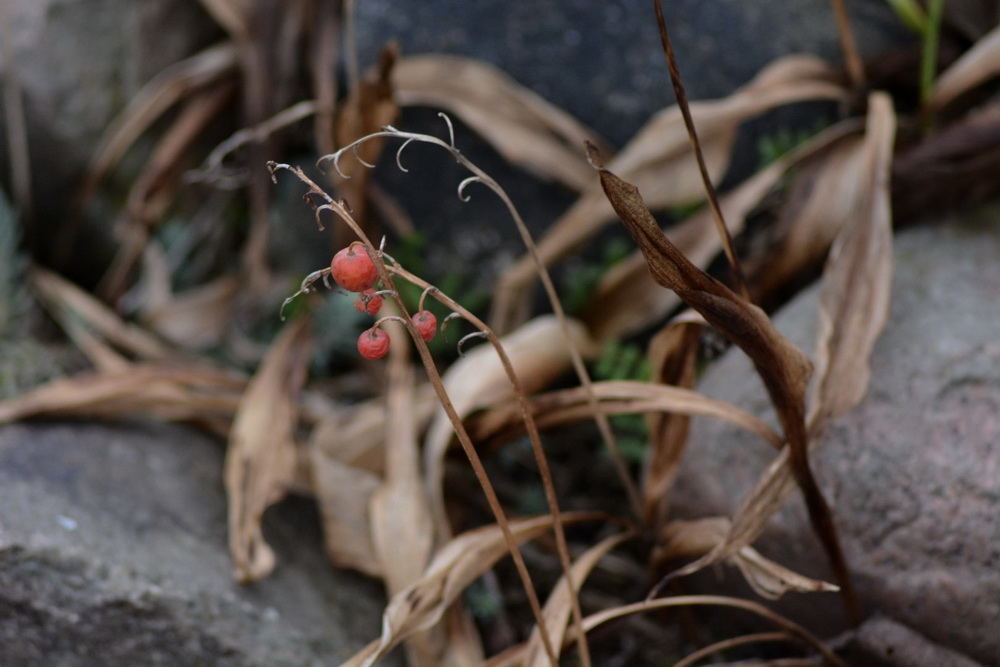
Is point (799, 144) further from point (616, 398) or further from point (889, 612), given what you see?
point (889, 612)

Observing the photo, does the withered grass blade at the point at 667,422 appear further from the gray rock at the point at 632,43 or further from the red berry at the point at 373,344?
the gray rock at the point at 632,43

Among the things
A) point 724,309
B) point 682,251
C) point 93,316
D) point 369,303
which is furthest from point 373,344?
point 93,316

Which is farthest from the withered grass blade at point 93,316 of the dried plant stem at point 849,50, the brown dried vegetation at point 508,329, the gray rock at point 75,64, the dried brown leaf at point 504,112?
the dried plant stem at point 849,50

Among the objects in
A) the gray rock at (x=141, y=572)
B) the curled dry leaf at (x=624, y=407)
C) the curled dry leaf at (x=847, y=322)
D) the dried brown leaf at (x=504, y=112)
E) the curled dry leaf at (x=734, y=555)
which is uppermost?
the dried brown leaf at (x=504, y=112)

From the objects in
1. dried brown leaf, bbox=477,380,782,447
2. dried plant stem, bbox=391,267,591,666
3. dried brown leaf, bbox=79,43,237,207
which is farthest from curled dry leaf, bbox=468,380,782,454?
dried brown leaf, bbox=79,43,237,207

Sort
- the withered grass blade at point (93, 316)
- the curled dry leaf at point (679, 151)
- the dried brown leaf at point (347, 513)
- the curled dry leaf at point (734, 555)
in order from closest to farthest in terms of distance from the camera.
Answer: the curled dry leaf at point (734, 555) → the dried brown leaf at point (347, 513) → the curled dry leaf at point (679, 151) → the withered grass blade at point (93, 316)

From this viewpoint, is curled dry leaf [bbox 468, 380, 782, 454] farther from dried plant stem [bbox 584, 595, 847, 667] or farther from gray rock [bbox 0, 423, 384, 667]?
gray rock [bbox 0, 423, 384, 667]
